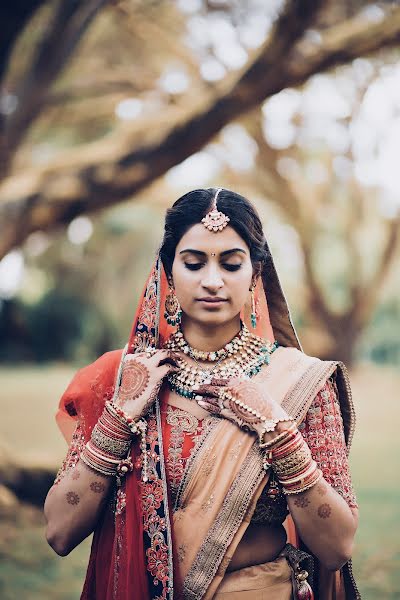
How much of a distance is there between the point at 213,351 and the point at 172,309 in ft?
0.56

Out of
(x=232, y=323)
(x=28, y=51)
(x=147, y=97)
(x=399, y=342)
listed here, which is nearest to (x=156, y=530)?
(x=232, y=323)

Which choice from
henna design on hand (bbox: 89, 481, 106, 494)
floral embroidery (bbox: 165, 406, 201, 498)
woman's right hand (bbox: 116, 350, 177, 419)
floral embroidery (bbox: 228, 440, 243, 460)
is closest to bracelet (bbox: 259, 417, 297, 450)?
floral embroidery (bbox: 228, 440, 243, 460)

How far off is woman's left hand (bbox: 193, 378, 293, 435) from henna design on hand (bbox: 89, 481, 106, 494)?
0.33m

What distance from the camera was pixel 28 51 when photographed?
737cm

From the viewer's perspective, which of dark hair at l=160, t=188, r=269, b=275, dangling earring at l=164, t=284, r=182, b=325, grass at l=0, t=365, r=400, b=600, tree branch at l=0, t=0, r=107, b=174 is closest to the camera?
dark hair at l=160, t=188, r=269, b=275

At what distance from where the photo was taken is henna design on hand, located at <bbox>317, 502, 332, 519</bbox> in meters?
1.68

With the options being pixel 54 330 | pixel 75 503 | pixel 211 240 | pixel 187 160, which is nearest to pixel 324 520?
pixel 75 503

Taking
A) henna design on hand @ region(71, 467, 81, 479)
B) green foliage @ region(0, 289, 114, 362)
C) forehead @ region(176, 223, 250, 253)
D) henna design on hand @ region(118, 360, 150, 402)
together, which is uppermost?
green foliage @ region(0, 289, 114, 362)

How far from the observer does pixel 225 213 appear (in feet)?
6.16

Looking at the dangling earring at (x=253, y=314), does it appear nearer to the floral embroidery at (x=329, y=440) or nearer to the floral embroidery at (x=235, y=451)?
the floral embroidery at (x=329, y=440)

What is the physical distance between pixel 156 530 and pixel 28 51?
6.68m

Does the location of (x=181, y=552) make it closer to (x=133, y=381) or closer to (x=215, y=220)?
(x=133, y=381)

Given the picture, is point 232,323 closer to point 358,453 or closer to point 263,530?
point 263,530

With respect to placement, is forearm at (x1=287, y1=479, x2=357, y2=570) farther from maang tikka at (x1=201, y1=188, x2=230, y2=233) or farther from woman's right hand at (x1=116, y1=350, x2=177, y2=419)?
maang tikka at (x1=201, y1=188, x2=230, y2=233)
